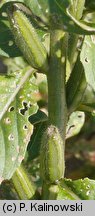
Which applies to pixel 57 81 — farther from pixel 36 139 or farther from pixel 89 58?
pixel 36 139

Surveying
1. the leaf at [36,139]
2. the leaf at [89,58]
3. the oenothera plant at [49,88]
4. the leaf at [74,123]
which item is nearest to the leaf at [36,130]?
the leaf at [36,139]

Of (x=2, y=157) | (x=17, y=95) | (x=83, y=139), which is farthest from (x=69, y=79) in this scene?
(x=83, y=139)

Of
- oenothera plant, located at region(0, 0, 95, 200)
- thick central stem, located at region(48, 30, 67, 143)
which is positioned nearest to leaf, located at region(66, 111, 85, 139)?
oenothera plant, located at region(0, 0, 95, 200)

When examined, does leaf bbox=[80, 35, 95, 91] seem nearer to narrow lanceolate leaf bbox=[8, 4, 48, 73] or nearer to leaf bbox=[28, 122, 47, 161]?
narrow lanceolate leaf bbox=[8, 4, 48, 73]

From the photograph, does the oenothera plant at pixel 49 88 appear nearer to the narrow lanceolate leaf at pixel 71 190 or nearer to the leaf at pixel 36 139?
the narrow lanceolate leaf at pixel 71 190

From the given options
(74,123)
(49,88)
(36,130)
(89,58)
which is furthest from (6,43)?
(74,123)
